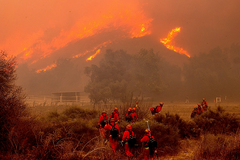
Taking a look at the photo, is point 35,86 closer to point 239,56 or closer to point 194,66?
point 194,66

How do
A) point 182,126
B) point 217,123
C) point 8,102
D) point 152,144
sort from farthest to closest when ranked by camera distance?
point 217,123, point 182,126, point 8,102, point 152,144

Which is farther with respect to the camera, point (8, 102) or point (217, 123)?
point (217, 123)

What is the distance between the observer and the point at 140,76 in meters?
58.1

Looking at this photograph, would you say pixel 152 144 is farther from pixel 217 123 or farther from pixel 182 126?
pixel 217 123

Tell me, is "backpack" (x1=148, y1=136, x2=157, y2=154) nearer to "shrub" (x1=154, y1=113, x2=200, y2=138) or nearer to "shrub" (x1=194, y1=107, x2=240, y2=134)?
"shrub" (x1=154, y1=113, x2=200, y2=138)

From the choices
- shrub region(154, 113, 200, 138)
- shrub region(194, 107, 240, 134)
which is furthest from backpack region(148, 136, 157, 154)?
shrub region(194, 107, 240, 134)

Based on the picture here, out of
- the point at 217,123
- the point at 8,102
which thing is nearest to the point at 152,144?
the point at 8,102

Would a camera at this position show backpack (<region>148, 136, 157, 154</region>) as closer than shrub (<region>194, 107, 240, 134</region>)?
Yes

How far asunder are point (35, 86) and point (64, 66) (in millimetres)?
34092

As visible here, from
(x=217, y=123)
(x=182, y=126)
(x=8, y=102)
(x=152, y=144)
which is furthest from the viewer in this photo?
(x=217, y=123)

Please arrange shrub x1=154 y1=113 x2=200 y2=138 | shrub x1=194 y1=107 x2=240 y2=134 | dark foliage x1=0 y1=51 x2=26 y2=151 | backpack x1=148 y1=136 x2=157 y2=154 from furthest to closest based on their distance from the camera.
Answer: shrub x1=194 y1=107 x2=240 y2=134 < shrub x1=154 y1=113 x2=200 y2=138 < dark foliage x1=0 y1=51 x2=26 y2=151 < backpack x1=148 y1=136 x2=157 y2=154

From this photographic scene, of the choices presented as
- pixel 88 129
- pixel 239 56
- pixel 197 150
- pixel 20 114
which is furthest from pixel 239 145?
pixel 239 56

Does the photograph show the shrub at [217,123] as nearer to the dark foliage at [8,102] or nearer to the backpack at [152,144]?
the backpack at [152,144]

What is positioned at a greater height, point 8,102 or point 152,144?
point 8,102
